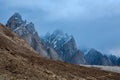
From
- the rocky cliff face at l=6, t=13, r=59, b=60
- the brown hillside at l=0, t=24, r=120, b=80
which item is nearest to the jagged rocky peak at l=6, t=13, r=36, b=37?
the rocky cliff face at l=6, t=13, r=59, b=60

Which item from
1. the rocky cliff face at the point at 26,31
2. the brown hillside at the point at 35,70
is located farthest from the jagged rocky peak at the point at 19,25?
the brown hillside at the point at 35,70

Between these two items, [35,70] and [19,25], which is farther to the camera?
[19,25]

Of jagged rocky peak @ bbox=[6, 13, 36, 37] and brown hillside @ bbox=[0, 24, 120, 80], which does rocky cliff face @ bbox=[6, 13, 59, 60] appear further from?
brown hillside @ bbox=[0, 24, 120, 80]

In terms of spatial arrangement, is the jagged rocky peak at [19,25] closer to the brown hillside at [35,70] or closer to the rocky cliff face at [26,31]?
the rocky cliff face at [26,31]

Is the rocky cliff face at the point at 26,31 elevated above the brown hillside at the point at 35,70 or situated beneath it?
elevated above

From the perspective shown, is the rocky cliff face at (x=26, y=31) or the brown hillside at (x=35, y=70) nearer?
the brown hillside at (x=35, y=70)

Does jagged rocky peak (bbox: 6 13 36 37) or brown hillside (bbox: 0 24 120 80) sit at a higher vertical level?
jagged rocky peak (bbox: 6 13 36 37)

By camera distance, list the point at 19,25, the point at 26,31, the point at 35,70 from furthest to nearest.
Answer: the point at 19,25
the point at 26,31
the point at 35,70

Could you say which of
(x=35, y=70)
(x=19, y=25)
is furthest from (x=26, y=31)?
(x=35, y=70)

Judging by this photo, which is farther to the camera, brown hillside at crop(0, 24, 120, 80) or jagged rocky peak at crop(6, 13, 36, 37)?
jagged rocky peak at crop(6, 13, 36, 37)

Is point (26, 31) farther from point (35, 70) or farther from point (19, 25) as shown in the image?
point (35, 70)

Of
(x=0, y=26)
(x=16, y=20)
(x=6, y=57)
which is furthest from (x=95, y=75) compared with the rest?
(x=16, y=20)

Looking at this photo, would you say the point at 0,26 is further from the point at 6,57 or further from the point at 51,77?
the point at 51,77

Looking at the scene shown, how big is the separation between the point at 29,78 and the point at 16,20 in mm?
132229
